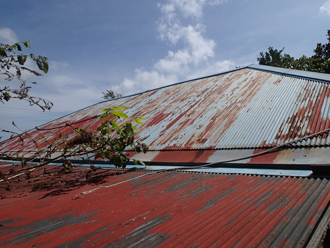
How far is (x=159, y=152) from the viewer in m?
4.98

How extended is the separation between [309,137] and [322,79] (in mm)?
2977

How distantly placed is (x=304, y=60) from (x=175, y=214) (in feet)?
107

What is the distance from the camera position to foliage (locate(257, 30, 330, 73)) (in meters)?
22.0

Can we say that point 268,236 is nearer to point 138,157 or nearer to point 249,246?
point 249,246

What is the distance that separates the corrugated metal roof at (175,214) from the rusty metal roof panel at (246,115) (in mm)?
1457

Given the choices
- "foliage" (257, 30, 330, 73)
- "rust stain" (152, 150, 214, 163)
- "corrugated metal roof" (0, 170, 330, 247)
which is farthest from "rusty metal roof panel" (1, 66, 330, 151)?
"foliage" (257, 30, 330, 73)

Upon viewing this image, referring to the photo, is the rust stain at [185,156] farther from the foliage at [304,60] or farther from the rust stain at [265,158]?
the foliage at [304,60]

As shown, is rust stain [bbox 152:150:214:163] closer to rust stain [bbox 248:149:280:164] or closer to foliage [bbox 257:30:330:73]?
rust stain [bbox 248:149:280:164]

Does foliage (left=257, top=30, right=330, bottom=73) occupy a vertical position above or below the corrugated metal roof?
above

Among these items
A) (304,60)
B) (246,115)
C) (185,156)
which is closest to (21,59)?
(185,156)

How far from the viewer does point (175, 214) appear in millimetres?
2029

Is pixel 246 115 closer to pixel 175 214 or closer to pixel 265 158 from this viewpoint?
pixel 265 158

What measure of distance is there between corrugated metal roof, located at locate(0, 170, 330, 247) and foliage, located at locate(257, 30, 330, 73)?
24.6 m

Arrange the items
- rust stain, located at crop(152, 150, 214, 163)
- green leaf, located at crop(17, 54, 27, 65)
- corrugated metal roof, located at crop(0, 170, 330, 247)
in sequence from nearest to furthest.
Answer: corrugated metal roof, located at crop(0, 170, 330, 247), green leaf, located at crop(17, 54, 27, 65), rust stain, located at crop(152, 150, 214, 163)
